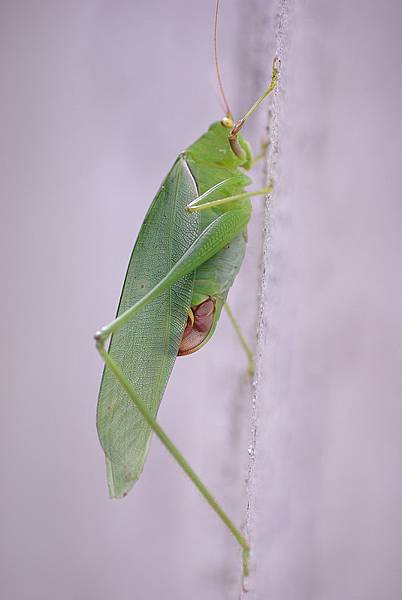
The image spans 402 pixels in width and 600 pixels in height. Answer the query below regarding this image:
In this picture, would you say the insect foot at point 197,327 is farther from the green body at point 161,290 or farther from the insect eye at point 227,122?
the insect eye at point 227,122

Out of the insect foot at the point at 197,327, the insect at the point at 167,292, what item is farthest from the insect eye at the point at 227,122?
the insect foot at the point at 197,327

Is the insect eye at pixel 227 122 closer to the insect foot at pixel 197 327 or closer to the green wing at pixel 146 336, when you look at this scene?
the green wing at pixel 146 336

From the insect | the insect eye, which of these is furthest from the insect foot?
the insect eye

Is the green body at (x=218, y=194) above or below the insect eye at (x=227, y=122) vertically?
below

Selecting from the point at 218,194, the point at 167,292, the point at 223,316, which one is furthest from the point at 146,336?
the point at 223,316
